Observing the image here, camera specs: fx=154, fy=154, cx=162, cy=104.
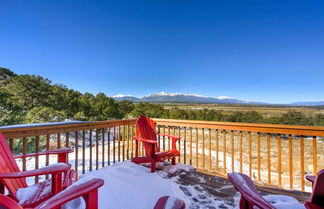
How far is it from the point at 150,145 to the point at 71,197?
2.12 metres

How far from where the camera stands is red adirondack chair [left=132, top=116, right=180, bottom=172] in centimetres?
280

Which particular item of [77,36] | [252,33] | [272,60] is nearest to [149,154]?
[77,36]

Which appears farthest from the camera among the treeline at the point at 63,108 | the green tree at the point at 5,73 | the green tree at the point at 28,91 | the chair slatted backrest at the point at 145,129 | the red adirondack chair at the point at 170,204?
the green tree at the point at 5,73

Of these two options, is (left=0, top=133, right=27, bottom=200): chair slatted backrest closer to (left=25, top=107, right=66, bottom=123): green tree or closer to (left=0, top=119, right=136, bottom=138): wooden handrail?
(left=0, top=119, right=136, bottom=138): wooden handrail

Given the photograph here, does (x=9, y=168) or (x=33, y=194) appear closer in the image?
(x=33, y=194)

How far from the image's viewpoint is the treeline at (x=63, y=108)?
6527mm

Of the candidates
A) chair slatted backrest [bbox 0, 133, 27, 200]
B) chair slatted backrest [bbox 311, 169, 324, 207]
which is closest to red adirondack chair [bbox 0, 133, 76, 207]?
chair slatted backrest [bbox 0, 133, 27, 200]

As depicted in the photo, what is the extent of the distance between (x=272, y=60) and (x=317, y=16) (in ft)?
12.2

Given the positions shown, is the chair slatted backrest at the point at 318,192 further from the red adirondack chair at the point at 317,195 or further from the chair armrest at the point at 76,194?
the chair armrest at the point at 76,194

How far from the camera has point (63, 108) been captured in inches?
381

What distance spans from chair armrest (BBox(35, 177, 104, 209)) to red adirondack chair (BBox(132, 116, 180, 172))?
180cm

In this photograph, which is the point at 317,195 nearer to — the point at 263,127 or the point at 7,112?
the point at 263,127

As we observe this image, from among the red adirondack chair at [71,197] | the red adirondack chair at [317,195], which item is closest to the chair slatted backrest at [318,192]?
the red adirondack chair at [317,195]

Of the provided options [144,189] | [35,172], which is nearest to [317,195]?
[144,189]
